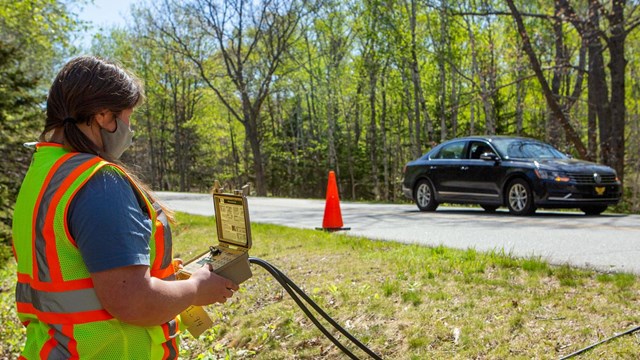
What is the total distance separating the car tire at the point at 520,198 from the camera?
40.6 feet

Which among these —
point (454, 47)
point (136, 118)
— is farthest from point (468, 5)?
point (136, 118)

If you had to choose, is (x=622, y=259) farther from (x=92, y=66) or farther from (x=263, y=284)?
(x=92, y=66)

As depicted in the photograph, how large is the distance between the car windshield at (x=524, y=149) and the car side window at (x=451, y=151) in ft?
2.83

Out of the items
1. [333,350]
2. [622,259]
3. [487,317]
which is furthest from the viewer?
[622,259]

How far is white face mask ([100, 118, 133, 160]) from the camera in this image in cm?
195

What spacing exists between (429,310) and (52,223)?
3653mm

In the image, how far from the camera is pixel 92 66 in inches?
75.1

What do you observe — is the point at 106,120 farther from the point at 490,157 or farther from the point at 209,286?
the point at 490,157

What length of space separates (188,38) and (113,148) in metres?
33.8

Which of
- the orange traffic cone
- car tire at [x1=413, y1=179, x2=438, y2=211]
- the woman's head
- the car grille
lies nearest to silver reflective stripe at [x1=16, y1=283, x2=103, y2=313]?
the woman's head

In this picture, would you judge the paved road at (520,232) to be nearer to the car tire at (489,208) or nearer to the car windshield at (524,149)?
the car windshield at (524,149)

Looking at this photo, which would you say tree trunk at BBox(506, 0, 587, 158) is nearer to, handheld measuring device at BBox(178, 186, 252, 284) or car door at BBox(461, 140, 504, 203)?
car door at BBox(461, 140, 504, 203)

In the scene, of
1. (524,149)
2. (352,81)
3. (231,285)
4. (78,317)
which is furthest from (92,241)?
(352,81)

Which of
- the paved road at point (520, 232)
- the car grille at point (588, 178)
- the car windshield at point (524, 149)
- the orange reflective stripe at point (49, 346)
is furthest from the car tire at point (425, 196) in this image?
the orange reflective stripe at point (49, 346)
